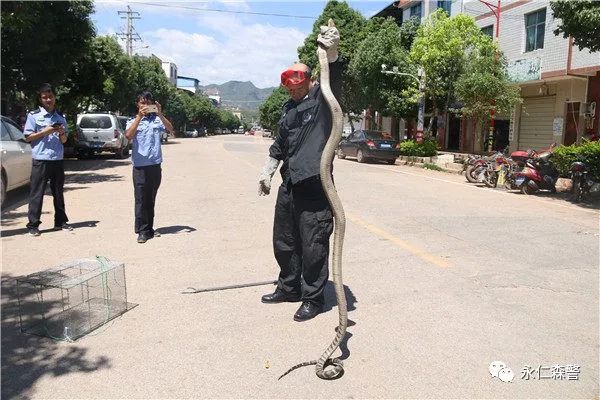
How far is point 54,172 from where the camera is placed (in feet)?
22.7

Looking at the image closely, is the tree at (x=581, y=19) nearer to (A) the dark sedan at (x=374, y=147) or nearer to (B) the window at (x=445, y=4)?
(A) the dark sedan at (x=374, y=147)

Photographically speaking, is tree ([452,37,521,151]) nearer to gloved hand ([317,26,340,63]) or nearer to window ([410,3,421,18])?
window ([410,3,421,18])

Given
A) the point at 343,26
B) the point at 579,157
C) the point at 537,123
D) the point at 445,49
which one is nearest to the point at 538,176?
the point at 579,157

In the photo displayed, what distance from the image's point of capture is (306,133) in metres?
4.12

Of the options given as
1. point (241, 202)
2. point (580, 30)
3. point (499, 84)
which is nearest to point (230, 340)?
point (241, 202)

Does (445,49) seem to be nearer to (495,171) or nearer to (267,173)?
(495,171)

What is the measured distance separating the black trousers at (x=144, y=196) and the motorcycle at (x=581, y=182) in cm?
890

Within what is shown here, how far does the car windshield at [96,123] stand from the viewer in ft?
65.8

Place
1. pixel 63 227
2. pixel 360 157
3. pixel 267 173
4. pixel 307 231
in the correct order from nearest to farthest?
pixel 307 231 → pixel 267 173 → pixel 63 227 → pixel 360 157

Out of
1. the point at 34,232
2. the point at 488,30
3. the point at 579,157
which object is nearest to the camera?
the point at 34,232

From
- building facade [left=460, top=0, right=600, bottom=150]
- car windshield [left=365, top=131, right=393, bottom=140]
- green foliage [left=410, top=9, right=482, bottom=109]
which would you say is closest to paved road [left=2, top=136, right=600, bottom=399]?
building facade [left=460, top=0, right=600, bottom=150]

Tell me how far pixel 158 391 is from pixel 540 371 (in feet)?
7.53

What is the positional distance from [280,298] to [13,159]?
6.38m

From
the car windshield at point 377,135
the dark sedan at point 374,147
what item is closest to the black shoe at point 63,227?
the dark sedan at point 374,147
